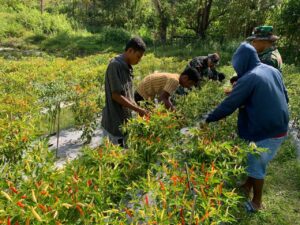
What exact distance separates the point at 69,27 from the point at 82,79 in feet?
66.8

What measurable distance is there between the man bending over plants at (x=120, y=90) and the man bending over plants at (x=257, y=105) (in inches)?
37.1

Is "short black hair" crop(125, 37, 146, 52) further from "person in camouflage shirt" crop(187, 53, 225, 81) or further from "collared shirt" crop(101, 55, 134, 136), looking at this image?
"person in camouflage shirt" crop(187, 53, 225, 81)

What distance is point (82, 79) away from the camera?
7863 millimetres

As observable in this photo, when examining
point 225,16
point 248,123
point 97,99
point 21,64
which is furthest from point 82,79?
point 225,16

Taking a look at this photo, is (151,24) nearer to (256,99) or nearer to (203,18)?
(203,18)

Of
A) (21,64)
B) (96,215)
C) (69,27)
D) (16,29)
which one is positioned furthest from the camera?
(69,27)

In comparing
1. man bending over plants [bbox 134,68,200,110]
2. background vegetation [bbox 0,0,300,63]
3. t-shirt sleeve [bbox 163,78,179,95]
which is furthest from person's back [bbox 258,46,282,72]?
background vegetation [bbox 0,0,300,63]

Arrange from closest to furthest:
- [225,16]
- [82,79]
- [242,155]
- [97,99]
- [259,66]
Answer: [242,155], [259,66], [97,99], [82,79], [225,16]

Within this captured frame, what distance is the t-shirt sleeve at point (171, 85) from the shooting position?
414cm

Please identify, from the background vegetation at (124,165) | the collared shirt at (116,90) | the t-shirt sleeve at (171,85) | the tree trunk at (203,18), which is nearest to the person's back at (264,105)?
the background vegetation at (124,165)

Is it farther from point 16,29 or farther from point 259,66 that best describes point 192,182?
point 16,29

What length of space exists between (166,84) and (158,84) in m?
0.22

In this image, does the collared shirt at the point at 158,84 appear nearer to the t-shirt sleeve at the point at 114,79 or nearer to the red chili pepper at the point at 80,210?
the t-shirt sleeve at the point at 114,79

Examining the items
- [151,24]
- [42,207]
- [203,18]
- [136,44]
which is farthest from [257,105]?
[151,24]
